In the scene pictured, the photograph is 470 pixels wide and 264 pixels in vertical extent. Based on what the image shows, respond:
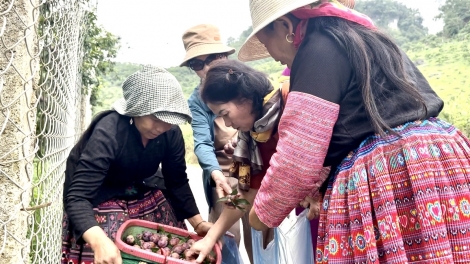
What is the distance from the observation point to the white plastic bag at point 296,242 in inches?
83.8

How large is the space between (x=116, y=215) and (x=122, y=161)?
273 millimetres

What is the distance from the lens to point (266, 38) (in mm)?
1710

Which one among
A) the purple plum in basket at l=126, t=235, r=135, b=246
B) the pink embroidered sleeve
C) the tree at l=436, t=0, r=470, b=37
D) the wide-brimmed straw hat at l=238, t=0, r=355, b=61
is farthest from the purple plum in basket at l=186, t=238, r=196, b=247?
the tree at l=436, t=0, r=470, b=37

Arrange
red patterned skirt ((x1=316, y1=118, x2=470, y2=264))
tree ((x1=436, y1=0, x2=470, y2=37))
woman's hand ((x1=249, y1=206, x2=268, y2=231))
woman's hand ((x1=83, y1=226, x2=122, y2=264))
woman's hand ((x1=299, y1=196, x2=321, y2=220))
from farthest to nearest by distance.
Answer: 1. tree ((x1=436, y1=0, x2=470, y2=37))
2. woman's hand ((x1=299, y1=196, x2=321, y2=220))
3. woman's hand ((x1=83, y1=226, x2=122, y2=264))
4. woman's hand ((x1=249, y1=206, x2=268, y2=231))
5. red patterned skirt ((x1=316, y1=118, x2=470, y2=264))

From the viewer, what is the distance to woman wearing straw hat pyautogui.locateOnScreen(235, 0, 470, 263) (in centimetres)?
138

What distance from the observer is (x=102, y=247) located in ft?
6.43

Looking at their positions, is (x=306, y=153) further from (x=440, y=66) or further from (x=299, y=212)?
(x=440, y=66)

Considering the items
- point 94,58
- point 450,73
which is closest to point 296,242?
point 94,58

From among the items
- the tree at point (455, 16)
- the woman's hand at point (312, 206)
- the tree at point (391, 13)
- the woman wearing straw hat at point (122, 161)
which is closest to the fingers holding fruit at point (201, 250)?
the woman wearing straw hat at point (122, 161)

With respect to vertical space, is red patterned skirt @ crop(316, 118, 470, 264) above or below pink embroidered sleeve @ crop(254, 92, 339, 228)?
below

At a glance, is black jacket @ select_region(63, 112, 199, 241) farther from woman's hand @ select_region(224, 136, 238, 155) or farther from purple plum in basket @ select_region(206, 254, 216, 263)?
purple plum in basket @ select_region(206, 254, 216, 263)

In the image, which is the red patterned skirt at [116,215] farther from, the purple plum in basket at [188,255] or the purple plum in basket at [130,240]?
the purple plum in basket at [188,255]

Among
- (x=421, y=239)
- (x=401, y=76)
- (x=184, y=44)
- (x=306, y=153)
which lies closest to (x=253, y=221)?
(x=306, y=153)

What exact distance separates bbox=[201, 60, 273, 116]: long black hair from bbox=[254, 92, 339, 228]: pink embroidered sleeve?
0.65 metres
